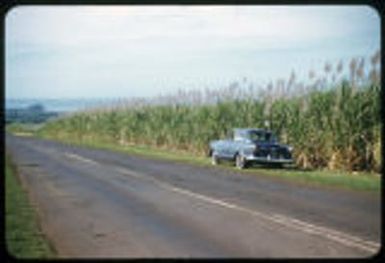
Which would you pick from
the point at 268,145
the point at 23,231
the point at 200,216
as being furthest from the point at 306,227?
the point at 268,145

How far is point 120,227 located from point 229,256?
3342 mm

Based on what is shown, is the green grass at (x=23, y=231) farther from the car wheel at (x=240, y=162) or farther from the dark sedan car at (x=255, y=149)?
the car wheel at (x=240, y=162)

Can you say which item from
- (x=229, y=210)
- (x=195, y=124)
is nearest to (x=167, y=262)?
(x=229, y=210)

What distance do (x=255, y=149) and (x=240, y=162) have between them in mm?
1190

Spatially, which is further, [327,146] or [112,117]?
[112,117]

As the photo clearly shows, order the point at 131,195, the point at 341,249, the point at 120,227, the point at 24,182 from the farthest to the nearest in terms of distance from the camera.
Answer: the point at 24,182, the point at 131,195, the point at 120,227, the point at 341,249

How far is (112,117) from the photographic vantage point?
56.6 metres

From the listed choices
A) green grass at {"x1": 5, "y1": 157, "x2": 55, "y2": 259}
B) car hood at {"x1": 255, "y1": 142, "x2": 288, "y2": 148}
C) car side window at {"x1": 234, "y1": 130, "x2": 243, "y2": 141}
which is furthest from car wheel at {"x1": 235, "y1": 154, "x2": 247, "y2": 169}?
green grass at {"x1": 5, "y1": 157, "x2": 55, "y2": 259}

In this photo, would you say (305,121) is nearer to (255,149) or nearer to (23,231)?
(255,149)

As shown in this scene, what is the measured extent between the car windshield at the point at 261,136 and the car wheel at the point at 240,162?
2.89 feet

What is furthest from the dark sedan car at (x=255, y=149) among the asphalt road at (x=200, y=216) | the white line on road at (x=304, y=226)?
the white line on road at (x=304, y=226)

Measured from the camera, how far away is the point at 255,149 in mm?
26938

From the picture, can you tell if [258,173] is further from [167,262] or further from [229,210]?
[167,262]

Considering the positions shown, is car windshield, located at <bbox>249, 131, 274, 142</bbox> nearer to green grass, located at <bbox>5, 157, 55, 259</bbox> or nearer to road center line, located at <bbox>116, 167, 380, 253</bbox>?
road center line, located at <bbox>116, 167, 380, 253</bbox>
